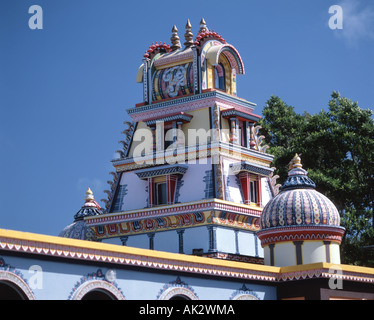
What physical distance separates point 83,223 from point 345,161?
21.7 metres

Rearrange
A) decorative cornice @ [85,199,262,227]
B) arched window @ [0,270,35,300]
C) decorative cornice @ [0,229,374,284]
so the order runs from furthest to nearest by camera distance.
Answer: decorative cornice @ [85,199,262,227] < decorative cornice @ [0,229,374,284] < arched window @ [0,270,35,300]

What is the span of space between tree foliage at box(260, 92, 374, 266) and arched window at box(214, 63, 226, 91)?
14261mm

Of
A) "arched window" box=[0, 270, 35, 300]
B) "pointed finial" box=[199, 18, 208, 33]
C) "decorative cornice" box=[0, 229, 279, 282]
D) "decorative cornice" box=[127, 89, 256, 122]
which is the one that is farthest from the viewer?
"pointed finial" box=[199, 18, 208, 33]

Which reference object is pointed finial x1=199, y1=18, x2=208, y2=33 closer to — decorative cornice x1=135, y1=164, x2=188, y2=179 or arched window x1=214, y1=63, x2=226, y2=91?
arched window x1=214, y1=63, x2=226, y2=91

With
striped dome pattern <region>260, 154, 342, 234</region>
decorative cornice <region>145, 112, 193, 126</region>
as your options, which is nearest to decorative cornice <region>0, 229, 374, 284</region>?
striped dome pattern <region>260, 154, 342, 234</region>

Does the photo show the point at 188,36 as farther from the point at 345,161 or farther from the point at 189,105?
the point at 345,161

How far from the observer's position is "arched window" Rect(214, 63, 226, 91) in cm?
4466

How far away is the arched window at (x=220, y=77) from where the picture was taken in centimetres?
4466

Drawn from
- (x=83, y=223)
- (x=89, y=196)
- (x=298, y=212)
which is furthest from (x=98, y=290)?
(x=89, y=196)

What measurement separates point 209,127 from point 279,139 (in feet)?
73.9

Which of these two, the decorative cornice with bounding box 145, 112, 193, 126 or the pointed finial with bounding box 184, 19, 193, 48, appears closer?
the decorative cornice with bounding box 145, 112, 193, 126

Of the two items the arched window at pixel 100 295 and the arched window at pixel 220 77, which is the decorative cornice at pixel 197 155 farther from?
Answer: the arched window at pixel 100 295
